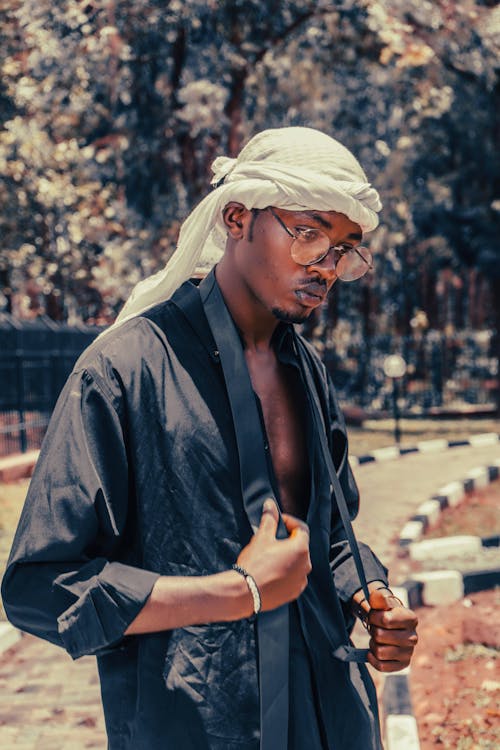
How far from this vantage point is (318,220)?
212 centimetres

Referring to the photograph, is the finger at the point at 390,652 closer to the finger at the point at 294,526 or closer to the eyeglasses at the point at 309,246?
the finger at the point at 294,526

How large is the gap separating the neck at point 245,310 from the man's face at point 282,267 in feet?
0.07

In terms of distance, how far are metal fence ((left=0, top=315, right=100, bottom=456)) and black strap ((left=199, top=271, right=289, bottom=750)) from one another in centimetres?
1296

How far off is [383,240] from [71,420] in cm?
2595

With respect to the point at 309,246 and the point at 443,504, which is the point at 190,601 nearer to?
the point at 309,246

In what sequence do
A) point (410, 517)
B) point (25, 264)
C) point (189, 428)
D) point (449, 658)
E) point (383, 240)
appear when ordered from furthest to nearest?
1. point (383, 240)
2. point (25, 264)
3. point (410, 517)
4. point (449, 658)
5. point (189, 428)

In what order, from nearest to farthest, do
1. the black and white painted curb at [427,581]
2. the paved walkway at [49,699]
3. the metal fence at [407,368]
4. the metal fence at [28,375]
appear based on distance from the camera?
the black and white painted curb at [427,581], the paved walkway at [49,699], the metal fence at [28,375], the metal fence at [407,368]

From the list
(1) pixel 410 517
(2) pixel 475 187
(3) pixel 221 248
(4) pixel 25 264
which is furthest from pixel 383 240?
(3) pixel 221 248

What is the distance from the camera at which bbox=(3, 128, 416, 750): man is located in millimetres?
1815

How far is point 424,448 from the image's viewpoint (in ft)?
59.5

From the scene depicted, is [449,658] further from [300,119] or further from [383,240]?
[383,240]

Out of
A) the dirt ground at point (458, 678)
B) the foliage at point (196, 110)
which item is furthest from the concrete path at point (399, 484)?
the foliage at point (196, 110)

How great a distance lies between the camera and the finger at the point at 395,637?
2111 millimetres

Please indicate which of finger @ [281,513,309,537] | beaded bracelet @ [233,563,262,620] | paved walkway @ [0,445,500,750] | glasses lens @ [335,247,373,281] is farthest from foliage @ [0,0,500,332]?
beaded bracelet @ [233,563,262,620]
